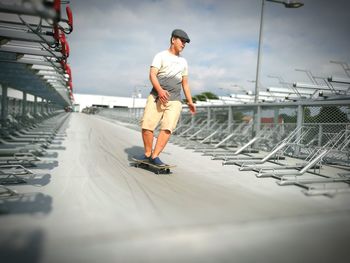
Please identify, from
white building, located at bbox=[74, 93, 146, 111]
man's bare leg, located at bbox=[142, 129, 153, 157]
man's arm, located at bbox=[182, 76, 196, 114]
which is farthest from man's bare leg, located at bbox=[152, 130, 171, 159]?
white building, located at bbox=[74, 93, 146, 111]

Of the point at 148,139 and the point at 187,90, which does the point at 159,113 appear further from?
the point at 187,90

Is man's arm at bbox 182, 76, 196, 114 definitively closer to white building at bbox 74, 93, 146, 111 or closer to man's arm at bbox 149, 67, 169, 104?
man's arm at bbox 149, 67, 169, 104

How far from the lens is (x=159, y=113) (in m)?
4.39

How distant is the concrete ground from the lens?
1671 mm

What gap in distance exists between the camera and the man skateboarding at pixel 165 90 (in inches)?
166

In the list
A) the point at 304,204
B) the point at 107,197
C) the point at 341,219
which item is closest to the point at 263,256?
the point at 341,219

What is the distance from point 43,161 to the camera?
4633mm

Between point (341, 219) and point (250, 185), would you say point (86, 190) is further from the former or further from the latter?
point (341, 219)

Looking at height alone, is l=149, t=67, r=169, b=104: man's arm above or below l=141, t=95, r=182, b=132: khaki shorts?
above

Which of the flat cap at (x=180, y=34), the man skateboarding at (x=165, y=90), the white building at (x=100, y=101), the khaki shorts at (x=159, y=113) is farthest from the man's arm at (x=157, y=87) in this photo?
the white building at (x=100, y=101)

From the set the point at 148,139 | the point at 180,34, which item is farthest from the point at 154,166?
the point at 180,34

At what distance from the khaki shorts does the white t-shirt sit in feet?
0.41

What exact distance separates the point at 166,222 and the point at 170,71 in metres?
2.75

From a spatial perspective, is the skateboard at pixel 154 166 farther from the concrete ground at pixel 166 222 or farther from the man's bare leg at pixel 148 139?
the concrete ground at pixel 166 222
